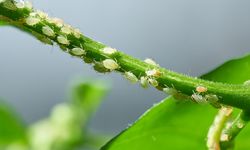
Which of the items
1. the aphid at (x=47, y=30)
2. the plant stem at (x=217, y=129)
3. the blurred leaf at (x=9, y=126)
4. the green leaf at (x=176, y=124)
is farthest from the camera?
the blurred leaf at (x=9, y=126)

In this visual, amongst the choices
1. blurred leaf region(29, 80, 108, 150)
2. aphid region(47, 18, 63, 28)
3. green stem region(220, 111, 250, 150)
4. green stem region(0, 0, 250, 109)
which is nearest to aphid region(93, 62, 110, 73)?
green stem region(0, 0, 250, 109)

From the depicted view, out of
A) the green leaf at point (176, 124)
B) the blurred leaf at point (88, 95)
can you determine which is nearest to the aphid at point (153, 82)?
the green leaf at point (176, 124)

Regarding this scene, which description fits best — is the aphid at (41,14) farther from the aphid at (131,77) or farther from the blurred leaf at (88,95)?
the blurred leaf at (88,95)

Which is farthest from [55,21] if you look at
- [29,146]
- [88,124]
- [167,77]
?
[88,124]

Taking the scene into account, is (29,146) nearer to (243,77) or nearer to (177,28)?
(243,77)

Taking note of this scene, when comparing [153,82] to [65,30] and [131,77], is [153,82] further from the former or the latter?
[65,30]

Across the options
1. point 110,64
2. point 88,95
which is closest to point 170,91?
point 110,64
